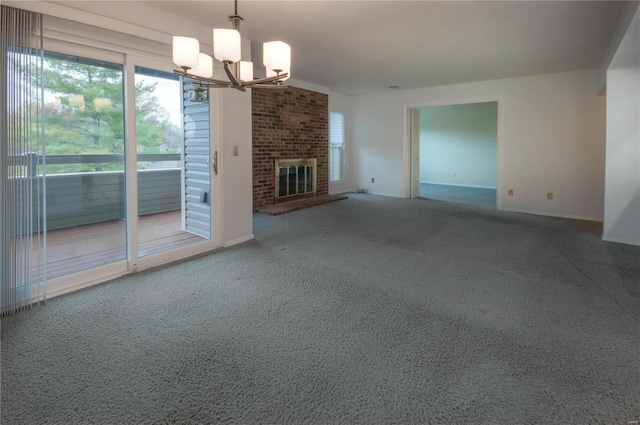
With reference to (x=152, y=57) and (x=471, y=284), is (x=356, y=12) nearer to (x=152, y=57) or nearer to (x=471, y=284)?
(x=152, y=57)

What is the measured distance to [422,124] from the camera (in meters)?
10.9

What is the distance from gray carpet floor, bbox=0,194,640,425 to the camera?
1.53 metres

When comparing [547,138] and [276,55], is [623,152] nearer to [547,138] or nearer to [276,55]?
[547,138]

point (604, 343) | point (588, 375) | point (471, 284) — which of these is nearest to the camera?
point (588, 375)

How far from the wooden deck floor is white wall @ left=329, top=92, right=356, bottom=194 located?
195 inches

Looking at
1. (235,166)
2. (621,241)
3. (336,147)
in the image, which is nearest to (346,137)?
(336,147)

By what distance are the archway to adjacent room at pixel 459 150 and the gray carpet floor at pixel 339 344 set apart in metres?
5.77

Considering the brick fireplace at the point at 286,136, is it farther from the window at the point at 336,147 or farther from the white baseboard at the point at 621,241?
the white baseboard at the point at 621,241

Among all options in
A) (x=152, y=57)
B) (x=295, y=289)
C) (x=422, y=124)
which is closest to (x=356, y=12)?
(x=152, y=57)

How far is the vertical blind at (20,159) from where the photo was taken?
2295 millimetres

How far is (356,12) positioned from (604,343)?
3224mm

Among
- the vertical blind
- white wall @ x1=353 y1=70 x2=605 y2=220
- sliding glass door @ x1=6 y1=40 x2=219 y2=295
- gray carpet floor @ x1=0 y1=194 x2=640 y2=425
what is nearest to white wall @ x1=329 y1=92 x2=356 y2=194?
white wall @ x1=353 y1=70 x2=605 y2=220

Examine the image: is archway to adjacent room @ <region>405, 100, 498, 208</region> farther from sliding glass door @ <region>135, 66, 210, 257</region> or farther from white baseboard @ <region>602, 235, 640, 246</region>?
sliding glass door @ <region>135, 66, 210, 257</region>

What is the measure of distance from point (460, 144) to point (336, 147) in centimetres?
420
